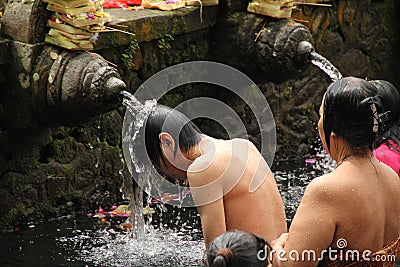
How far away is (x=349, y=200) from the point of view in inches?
130

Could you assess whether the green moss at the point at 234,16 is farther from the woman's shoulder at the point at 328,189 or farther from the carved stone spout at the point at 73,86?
the woman's shoulder at the point at 328,189

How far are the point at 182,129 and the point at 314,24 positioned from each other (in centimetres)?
442

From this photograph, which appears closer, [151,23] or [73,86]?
[73,86]

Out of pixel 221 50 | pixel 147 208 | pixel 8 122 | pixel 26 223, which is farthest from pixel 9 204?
pixel 221 50

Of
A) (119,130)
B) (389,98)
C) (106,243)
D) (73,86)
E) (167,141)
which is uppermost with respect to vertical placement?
(389,98)

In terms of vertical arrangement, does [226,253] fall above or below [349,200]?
below

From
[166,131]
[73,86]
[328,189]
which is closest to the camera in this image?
[328,189]

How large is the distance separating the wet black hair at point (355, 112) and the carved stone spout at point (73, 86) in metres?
2.58

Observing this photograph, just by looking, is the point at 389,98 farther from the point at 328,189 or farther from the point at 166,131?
the point at 166,131

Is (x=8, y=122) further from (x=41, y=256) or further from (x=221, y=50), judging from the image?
(x=221, y=50)

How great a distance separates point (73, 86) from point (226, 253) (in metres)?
2.88

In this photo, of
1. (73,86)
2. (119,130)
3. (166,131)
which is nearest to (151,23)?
(119,130)

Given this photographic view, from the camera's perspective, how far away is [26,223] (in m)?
6.22

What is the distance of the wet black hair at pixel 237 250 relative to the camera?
10.3 feet
